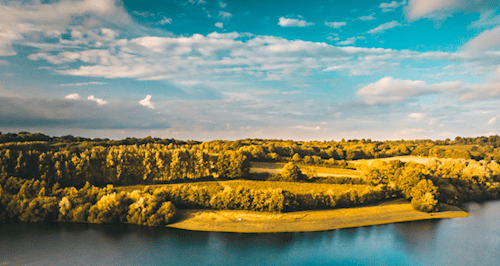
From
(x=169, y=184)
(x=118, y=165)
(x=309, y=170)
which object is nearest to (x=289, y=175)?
(x=309, y=170)

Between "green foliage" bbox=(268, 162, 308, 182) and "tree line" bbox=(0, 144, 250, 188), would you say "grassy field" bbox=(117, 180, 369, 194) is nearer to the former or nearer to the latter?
"green foliage" bbox=(268, 162, 308, 182)

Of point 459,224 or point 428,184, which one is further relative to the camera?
point 428,184

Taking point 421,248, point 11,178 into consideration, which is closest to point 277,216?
point 421,248

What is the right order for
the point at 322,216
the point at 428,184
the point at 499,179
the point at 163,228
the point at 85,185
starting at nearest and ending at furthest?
the point at 163,228 → the point at 322,216 → the point at 85,185 → the point at 428,184 → the point at 499,179

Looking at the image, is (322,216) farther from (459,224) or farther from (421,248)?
(459,224)

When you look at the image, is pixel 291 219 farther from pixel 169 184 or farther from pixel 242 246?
pixel 169 184

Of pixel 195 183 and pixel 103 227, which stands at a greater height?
pixel 195 183
